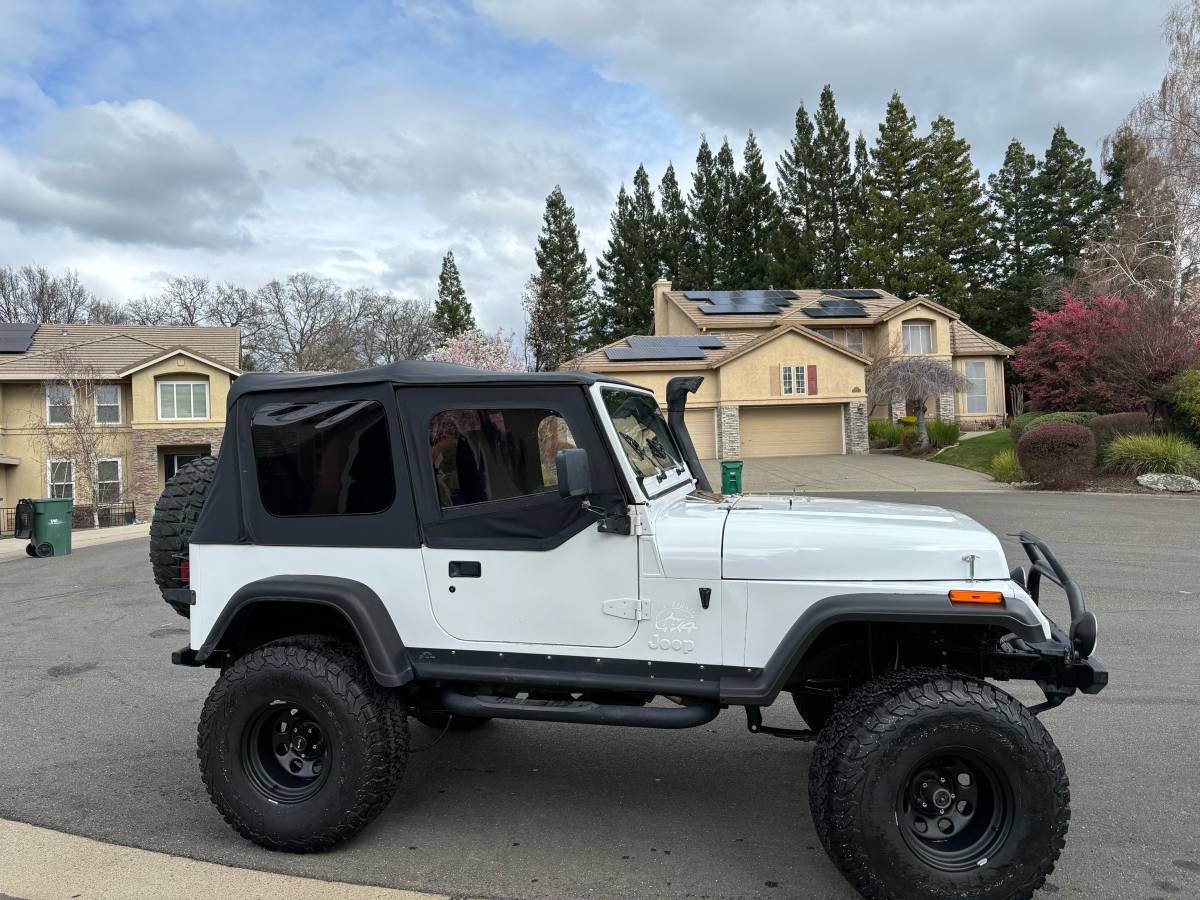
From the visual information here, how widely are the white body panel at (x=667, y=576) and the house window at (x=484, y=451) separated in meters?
0.26

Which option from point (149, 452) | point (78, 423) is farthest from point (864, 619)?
point (149, 452)

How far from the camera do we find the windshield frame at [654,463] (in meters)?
3.52

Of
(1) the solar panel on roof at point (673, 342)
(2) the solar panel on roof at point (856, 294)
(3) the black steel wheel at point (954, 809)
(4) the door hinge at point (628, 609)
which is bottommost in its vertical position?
(3) the black steel wheel at point (954, 809)

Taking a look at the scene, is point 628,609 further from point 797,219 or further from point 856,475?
point 797,219

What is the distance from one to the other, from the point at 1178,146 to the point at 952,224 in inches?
898

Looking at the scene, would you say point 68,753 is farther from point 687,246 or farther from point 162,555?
point 687,246

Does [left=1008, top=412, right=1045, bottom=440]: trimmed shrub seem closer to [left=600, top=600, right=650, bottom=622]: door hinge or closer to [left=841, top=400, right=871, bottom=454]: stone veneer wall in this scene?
[left=841, top=400, right=871, bottom=454]: stone veneer wall

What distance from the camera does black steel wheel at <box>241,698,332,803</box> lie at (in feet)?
12.1

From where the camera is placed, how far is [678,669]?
11.0 ft

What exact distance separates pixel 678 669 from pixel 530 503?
0.90 meters

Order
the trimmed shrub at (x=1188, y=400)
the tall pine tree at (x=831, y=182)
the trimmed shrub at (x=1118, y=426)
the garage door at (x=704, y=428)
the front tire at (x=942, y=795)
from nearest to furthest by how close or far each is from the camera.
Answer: the front tire at (x=942, y=795), the trimmed shrub at (x=1188, y=400), the trimmed shrub at (x=1118, y=426), the garage door at (x=704, y=428), the tall pine tree at (x=831, y=182)

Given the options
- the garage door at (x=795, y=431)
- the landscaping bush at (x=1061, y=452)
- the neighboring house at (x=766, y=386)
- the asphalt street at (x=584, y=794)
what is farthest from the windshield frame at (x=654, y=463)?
the garage door at (x=795, y=431)

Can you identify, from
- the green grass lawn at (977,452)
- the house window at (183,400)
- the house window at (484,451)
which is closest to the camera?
the house window at (484,451)

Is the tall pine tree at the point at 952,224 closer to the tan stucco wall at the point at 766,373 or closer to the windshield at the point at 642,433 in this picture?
the tan stucco wall at the point at 766,373
